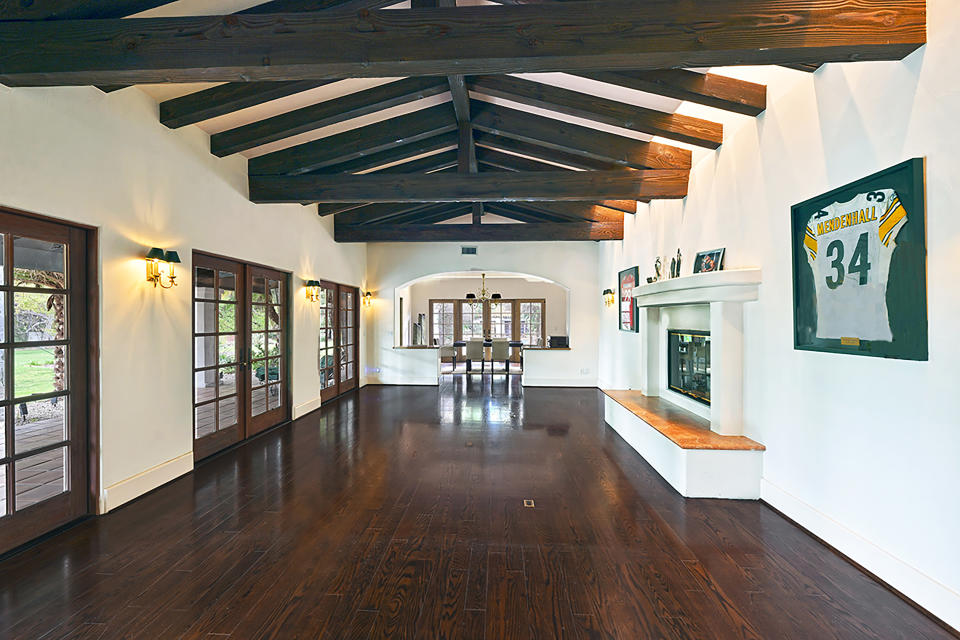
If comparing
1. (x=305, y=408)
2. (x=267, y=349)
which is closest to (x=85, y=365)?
(x=267, y=349)

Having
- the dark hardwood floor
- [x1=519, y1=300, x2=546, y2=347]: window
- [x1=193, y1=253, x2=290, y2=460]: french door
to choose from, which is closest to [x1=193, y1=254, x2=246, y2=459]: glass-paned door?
[x1=193, y1=253, x2=290, y2=460]: french door

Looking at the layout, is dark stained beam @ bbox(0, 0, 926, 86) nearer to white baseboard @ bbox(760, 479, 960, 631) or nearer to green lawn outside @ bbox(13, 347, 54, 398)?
green lawn outside @ bbox(13, 347, 54, 398)

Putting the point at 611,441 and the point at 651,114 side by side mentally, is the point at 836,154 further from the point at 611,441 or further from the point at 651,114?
the point at 611,441

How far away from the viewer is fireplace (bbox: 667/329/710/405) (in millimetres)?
4402

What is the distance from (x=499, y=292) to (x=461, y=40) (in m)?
12.2

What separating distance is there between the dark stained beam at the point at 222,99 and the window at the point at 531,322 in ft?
35.8

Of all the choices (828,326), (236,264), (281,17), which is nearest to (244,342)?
(236,264)

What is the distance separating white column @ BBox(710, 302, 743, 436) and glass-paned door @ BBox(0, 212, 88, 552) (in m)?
4.44

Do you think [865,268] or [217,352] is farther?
[217,352]

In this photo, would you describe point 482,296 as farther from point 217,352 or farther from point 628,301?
point 217,352

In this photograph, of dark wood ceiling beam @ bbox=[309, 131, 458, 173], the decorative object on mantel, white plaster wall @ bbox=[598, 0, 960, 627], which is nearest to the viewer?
white plaster wall @ bbox=[598, 0, 960, 627]

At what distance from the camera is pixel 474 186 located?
5.12 metres

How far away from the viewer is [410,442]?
5230 millimetres

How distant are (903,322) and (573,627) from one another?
202 centimetres
